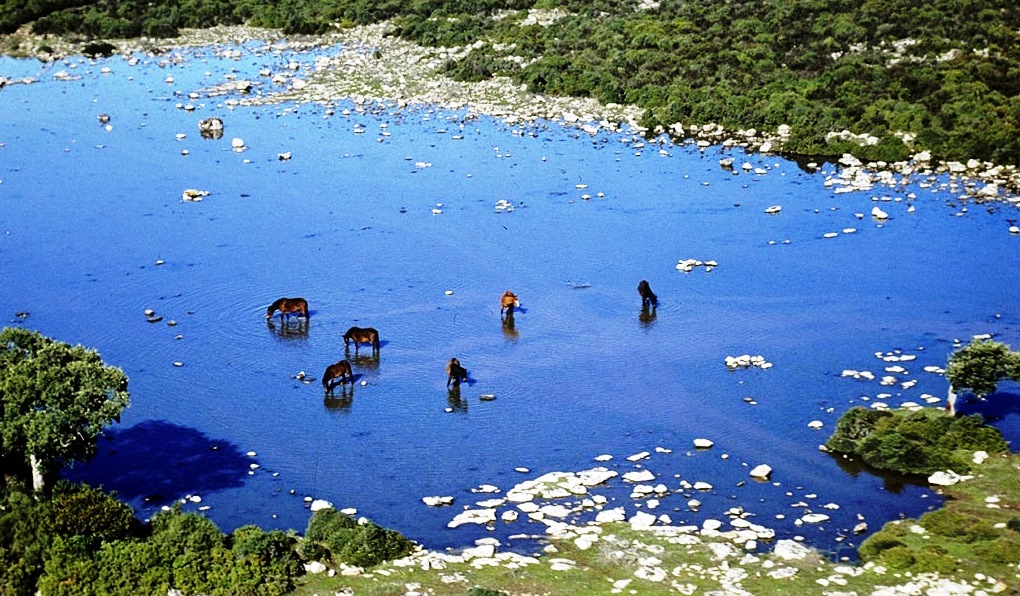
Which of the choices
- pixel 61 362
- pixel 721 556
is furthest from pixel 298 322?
pixel 721 556

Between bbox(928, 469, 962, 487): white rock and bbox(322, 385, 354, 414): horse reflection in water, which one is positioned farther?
bbox(322, 385, 354, 414): horse reflection in water

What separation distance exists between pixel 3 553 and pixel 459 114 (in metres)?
37.9

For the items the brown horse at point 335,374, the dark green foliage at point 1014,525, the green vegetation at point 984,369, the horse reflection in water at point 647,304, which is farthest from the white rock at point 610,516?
the horse reflection in water at point 647,304

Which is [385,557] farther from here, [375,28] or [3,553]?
[375,28]

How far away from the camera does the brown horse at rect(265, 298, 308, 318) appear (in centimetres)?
3247

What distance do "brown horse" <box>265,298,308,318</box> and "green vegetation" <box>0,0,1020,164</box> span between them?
24.0 metres

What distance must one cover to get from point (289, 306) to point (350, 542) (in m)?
12.7

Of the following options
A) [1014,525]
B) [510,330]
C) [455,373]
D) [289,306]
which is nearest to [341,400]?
[455,373]

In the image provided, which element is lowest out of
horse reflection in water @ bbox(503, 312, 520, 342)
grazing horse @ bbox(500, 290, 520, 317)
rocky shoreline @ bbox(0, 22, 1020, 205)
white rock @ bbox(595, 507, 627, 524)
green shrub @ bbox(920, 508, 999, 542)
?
white rock @ bbox(595, 507, 627, 524)

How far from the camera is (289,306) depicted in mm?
32500

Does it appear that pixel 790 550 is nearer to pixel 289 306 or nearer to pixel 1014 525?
pixel 1014 525

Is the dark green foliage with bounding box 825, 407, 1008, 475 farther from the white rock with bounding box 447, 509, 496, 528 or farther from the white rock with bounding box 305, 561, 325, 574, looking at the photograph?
the white rock with bounding box 305, 561, 325, 574

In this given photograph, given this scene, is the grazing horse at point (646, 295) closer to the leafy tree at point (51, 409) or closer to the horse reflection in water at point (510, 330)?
the horse reflection in water at point (510, 330)

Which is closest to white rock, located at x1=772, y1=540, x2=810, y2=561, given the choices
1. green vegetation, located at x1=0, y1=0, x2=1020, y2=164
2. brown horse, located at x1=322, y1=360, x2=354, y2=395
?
brown horse, located at x1=322, y1=360, x2=354, y2=395
